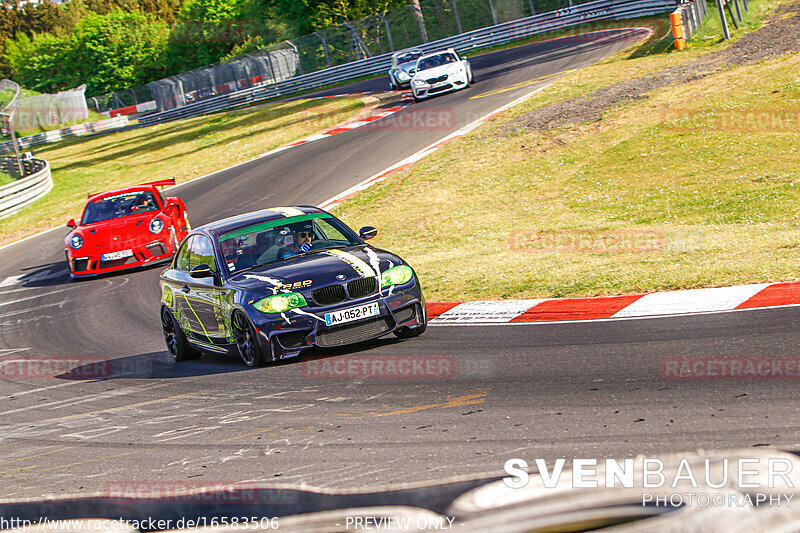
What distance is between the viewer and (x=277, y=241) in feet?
31.0

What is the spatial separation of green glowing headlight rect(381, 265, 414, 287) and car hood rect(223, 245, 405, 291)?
67 mm

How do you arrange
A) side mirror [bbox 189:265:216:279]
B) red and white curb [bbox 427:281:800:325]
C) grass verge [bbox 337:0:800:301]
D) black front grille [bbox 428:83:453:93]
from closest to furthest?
red and white curb [bbox 427:281:800:325] → side mirror [bbox 189:265:216:279] → grass verge [bbox 337:0:800:301] → black front grille [bbox 428:83:453:93]

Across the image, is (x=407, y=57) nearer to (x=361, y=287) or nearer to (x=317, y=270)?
(x=317, y=270)

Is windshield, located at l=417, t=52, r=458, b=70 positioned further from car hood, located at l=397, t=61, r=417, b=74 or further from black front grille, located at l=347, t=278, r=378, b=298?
black front grille, located at l=347, t=278, r=378, b=298

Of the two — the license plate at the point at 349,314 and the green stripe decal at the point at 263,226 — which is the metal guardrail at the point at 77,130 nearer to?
the green stripe decal at the point at 263,226

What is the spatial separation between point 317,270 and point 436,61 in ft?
77.9

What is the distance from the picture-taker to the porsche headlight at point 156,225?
1705cm

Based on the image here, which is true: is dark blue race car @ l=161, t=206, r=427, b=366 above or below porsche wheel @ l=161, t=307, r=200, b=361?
above

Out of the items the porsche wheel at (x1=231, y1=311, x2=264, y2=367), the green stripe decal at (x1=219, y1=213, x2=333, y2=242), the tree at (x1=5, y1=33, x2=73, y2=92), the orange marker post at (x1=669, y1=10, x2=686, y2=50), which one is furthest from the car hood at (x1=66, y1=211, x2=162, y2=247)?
the tree at (x1=5, y1=33, x2=73, y2=92)

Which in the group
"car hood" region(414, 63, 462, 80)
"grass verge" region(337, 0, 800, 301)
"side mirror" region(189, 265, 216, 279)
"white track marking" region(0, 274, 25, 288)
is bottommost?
"grass verge" region(337, 0, 800, 301)

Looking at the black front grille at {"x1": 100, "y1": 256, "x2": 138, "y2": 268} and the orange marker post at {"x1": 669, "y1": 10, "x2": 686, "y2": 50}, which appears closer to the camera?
the black front grille at {"x1": 100, "y1": 256, "x2": 138, "y2": 268}

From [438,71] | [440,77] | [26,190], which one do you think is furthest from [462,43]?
[26,190]

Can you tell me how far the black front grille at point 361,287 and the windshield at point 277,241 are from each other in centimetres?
101

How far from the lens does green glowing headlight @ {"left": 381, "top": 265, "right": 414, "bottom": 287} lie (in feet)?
28.6
